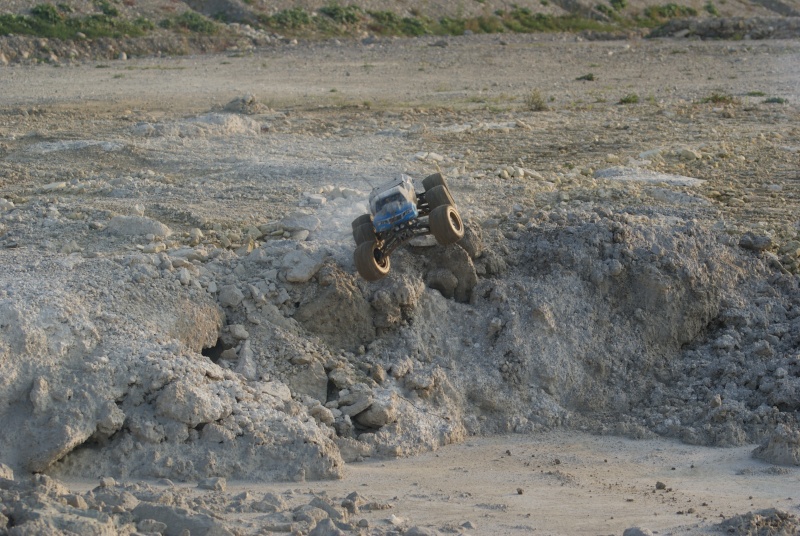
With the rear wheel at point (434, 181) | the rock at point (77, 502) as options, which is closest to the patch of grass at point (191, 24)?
→ the rear wheel at point (434, 181)

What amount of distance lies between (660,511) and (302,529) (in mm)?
2206

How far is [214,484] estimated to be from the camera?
677 centimetres

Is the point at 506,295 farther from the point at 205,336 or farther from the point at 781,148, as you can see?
the point at 781,148

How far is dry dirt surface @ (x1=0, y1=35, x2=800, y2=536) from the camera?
6.89 meters

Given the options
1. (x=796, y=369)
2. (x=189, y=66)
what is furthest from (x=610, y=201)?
(x=189, y=66)

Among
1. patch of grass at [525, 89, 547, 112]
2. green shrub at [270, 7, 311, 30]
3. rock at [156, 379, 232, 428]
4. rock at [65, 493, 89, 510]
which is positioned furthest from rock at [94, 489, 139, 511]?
green shrub at [270, 7, 311, 30]

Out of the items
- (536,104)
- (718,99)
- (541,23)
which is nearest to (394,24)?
(541,23)

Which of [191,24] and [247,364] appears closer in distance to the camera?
[247,364]

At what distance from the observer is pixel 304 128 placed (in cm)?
1466

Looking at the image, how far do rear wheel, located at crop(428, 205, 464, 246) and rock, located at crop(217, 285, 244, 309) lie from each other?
1.55 metres

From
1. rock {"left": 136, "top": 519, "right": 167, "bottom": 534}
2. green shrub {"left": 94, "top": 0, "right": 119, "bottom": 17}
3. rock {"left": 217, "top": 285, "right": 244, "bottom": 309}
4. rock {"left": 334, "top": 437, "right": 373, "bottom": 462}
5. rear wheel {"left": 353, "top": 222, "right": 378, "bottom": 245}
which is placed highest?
green shrub {"left": 94, "top": 0, "right": 119, "bottom": 17}

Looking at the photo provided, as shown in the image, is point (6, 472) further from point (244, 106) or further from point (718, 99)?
point (718, 99)

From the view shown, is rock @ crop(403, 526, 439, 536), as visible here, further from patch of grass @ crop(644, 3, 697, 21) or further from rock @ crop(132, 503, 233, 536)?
patch of grass @ crop(644, 3, 697, 21)

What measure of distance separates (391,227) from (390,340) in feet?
2.82
